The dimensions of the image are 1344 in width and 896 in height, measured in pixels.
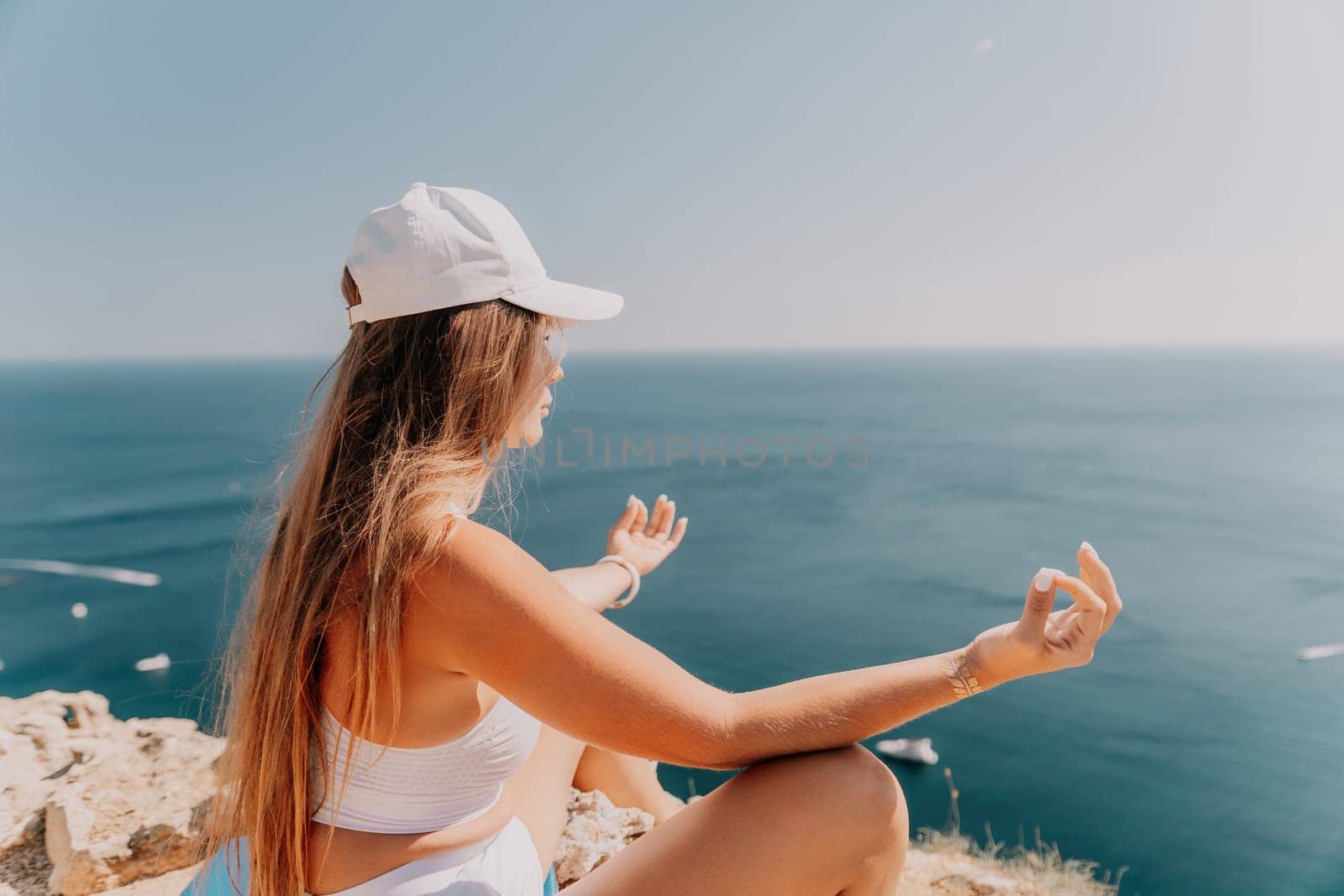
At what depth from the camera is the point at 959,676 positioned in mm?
1306

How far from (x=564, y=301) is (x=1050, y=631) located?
Answer: 102cm

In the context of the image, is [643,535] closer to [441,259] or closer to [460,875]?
[460,875]

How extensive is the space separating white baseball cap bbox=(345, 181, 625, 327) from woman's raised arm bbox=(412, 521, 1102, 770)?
1.39 ft

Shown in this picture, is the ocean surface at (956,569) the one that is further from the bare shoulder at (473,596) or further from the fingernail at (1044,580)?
the fingernail at (1044,580)

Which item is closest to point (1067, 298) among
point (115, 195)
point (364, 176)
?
point (364, 176)

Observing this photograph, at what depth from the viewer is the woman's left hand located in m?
2.35

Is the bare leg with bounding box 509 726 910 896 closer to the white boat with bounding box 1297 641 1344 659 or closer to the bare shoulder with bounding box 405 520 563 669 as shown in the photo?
the bare shoulder with bounding box 405 520 563 669

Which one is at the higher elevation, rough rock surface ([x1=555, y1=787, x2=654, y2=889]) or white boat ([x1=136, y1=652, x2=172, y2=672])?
rough rock surface ([x1=555, y1=787, x2=654, y2=889])

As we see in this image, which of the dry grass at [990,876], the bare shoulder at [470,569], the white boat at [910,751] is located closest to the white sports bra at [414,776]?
the bare shoulder at [470,569]

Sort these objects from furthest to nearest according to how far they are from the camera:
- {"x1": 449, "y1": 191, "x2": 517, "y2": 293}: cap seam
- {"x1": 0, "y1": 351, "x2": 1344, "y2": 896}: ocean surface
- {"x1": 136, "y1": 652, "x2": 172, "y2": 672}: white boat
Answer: {"x1": 136, "y1": 652, "x2": 172, "y2": 672}: white boat, {"x1": 0, "y1": 351, "x2": 1344, "y2": 896}: ocean surface, {"x1": 449, "y1": 191, "x2": 517, "y2": 293}: cap seam

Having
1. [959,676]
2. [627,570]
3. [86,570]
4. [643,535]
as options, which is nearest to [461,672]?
[959,676]

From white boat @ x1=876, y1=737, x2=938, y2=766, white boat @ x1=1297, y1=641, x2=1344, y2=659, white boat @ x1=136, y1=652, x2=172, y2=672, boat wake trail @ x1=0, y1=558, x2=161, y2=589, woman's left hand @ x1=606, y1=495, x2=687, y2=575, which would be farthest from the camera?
boat wake trail @ x1=0, y1=558, x2=161, y2=589

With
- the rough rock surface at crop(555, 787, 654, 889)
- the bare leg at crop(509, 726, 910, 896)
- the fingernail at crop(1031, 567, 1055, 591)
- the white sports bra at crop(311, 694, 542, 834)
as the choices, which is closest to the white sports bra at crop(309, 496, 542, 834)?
the white sports bra at crop(311, 694, 542, 834)

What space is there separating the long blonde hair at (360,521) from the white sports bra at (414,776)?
36 millimetres
